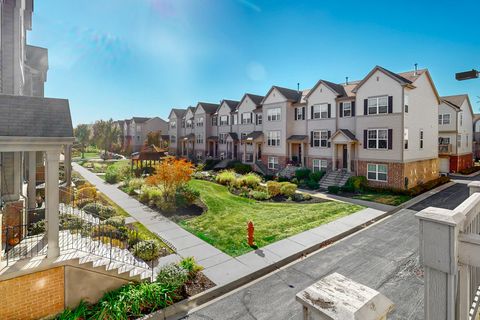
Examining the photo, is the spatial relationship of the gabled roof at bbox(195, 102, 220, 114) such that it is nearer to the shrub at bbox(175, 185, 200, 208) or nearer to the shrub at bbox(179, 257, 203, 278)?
the shrub at bbox(175, 185, 200, 208)

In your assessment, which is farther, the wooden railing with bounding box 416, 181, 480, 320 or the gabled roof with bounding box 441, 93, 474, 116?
the gabled roof with bounding box 441, 93, 474, 116

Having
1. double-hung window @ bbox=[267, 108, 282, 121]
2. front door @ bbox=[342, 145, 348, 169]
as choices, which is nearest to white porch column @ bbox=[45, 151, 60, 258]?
front door @ bbox=[342, 145, 348, 169]

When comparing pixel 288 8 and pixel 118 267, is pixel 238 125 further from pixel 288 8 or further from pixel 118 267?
pixel 118 267

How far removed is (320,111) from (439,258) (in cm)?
2684

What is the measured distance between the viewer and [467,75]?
811 centimetres

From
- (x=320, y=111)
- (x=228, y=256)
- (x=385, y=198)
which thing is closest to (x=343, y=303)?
(x=228, y=256)

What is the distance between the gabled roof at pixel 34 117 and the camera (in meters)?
6.37

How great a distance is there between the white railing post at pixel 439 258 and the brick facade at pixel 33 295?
8.09 m

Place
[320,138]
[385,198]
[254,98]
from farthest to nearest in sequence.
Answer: [254,98] → [320,138] → [385,198]

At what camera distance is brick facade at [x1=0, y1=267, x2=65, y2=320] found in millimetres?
6191

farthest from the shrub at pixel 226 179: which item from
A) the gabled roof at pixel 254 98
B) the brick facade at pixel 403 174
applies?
the gabled roof at pixel 254 98

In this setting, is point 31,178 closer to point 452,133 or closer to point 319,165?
point 319,165

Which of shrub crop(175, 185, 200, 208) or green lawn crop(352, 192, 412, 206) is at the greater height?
shrub crop(175, 185, 200, 208)

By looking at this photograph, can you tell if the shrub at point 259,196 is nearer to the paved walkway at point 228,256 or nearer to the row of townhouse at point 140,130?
the paved walkway at point 228,256
